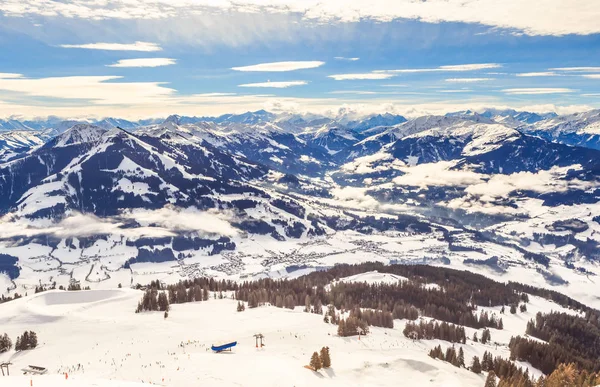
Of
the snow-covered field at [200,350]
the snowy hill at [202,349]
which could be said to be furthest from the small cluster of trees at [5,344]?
the snow-covered field at [200,350]

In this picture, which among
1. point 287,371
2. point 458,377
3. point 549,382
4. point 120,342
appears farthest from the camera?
point 120,342

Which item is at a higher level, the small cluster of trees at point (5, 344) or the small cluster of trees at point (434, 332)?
the small cluster of trees at point (5, 344)

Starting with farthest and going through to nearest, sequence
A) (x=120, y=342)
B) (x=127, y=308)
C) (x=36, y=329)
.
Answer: (x=127, y=308) < (x=36, y=329) < (x=120, y=342)

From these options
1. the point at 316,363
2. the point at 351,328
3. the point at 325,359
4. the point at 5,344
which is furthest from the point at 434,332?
the point at 5,344

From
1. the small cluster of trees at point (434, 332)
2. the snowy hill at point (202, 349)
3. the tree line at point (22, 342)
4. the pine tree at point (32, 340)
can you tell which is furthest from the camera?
the small cluster of trees at point (434, 332)

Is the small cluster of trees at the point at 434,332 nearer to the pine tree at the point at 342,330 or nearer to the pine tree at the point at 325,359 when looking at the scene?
the pine tree at the point at 342,330

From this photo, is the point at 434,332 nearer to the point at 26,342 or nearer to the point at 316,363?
the point at 316,363

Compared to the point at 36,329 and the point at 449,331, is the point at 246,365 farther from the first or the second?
the point at 449,331

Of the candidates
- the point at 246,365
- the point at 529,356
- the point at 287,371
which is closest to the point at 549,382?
the point at 287,371
